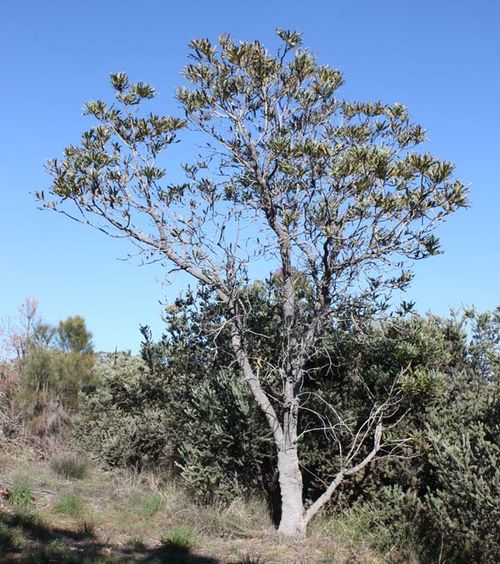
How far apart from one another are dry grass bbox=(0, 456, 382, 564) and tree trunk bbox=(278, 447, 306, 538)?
152 millimetres

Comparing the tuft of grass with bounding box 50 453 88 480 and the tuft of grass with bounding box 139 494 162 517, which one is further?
the tuft of grass with bounding box 50 453 88 480

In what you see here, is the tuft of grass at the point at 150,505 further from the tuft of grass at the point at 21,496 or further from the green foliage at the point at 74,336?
the green foliage at the point at 74,336

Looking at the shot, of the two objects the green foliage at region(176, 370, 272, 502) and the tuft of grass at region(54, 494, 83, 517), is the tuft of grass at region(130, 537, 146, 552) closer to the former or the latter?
the tuft of grass at region(54, 494, 83, 517)

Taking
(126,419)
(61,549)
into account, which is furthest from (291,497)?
(126,419)

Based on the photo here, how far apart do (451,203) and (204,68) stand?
330 cm

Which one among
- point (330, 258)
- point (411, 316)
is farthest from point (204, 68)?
point (411, 316)

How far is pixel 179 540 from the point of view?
6.78 m

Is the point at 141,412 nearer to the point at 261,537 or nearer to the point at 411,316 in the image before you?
the point at 261,537

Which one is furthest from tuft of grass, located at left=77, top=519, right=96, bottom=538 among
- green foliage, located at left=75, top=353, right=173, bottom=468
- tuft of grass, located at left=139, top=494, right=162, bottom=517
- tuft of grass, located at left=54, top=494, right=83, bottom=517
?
green foliage, located at left=75, top=353, right=173, bottom=468

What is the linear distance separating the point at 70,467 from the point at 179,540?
4028mm

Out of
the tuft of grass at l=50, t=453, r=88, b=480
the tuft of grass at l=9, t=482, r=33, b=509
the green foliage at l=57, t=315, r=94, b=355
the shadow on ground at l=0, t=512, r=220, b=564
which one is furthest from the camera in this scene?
the green foliage at l=57, t=315, r=94, b=355

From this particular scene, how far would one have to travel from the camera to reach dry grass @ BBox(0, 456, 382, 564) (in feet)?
21.3

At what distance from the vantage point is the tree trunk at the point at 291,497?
7004 mm

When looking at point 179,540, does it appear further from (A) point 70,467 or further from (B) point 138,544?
(A) point 70,467
